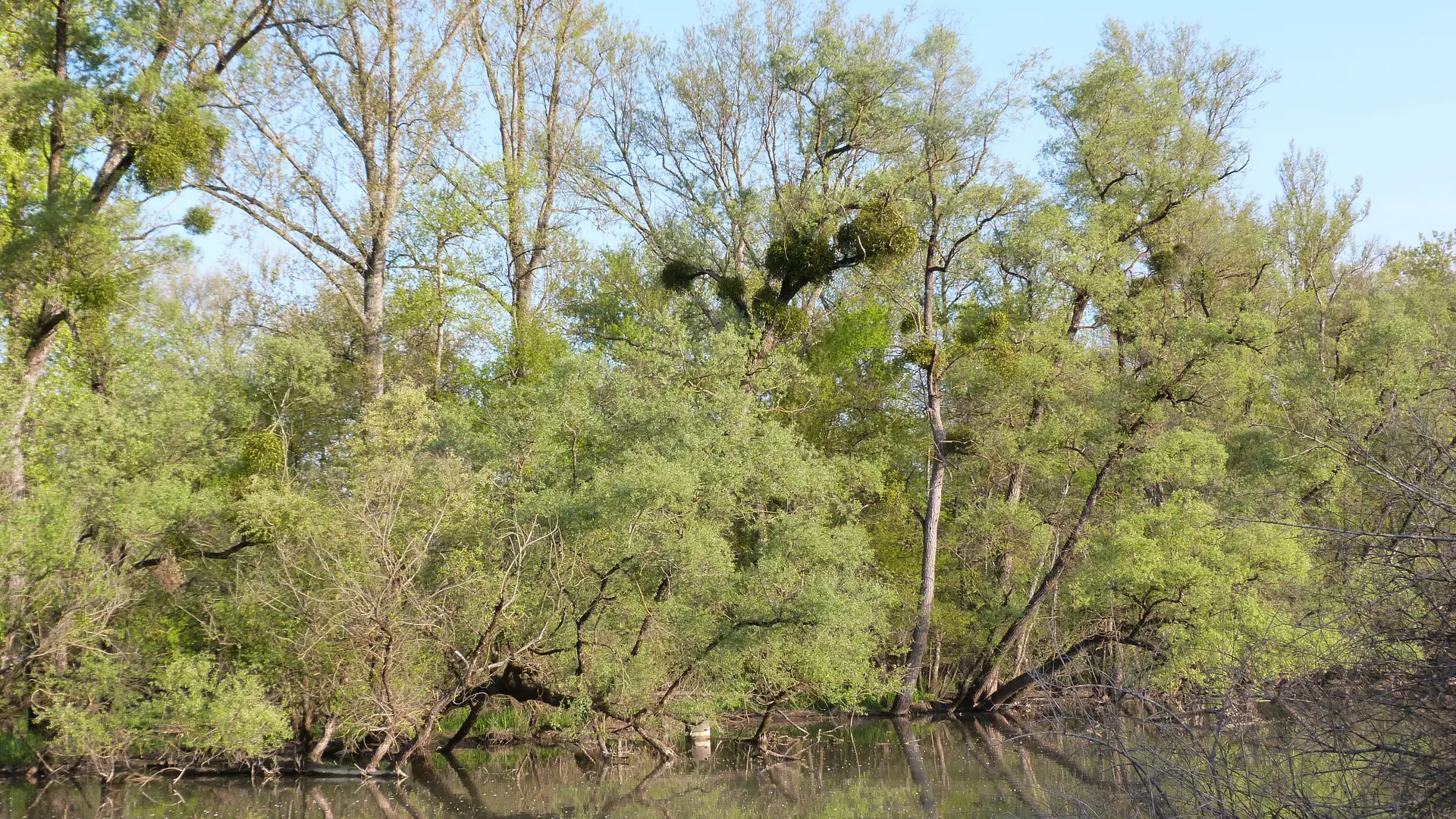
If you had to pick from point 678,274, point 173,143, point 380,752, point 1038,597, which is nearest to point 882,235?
point 678,274

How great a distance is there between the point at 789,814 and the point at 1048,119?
63.1ft

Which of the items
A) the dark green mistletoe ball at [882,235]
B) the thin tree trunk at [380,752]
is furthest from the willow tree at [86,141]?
the dark green mistletoe ball at [882,235]

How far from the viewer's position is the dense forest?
51.4 ft

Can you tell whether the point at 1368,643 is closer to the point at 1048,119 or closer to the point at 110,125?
the point at 110,125

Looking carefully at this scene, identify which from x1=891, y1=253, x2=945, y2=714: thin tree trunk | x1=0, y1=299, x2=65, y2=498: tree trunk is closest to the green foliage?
x1=0, y1=299, x2=65, y2=498: tree trunk

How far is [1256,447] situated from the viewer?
2381 cm

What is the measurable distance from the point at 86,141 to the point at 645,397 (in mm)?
10154

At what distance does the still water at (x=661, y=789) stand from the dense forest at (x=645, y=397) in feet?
2.43

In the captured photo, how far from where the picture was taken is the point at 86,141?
17.9 meters

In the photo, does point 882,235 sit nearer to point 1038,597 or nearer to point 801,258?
point 801,258

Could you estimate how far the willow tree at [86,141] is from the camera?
16.8 metres

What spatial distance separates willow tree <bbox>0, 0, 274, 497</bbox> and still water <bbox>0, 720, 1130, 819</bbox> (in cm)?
544

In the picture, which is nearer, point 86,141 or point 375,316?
point 86,141

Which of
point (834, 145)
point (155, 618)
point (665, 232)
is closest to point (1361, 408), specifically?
point (834, 145)
